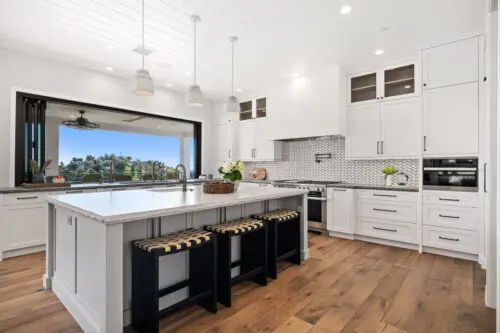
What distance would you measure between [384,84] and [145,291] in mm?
4165

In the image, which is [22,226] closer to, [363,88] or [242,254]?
[242,254]

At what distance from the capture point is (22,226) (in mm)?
3457

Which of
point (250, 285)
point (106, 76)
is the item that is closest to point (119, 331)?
point (250, 285)

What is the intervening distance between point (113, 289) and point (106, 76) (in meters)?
4.11

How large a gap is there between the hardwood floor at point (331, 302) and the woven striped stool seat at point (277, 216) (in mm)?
591

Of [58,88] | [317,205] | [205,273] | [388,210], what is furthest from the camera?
[317,205]

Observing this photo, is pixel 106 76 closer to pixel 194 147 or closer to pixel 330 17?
pixel 194 147

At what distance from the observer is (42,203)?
3.62 meters

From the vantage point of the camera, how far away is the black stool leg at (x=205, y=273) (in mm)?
2080

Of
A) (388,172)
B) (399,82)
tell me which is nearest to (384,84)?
(399,82)

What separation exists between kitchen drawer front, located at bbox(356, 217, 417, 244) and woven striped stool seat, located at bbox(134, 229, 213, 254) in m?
2.88

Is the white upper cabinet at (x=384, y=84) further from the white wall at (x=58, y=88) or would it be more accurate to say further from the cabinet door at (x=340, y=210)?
the white wall at (x=58, y=88)

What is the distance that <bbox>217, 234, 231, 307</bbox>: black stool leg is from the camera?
7.23 ft

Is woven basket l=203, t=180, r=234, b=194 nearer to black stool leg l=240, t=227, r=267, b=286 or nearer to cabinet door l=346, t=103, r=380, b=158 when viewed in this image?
black stool leg l=240, t=227, r=267, b=286
